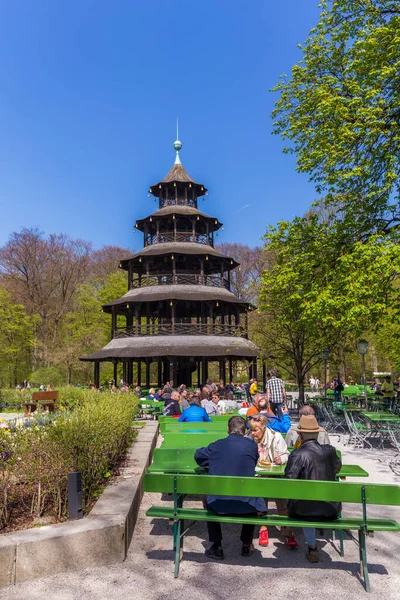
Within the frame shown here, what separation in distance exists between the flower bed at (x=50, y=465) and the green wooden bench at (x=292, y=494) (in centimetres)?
169

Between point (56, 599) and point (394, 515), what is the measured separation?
478cm

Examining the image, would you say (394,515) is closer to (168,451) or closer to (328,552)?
(328,552)

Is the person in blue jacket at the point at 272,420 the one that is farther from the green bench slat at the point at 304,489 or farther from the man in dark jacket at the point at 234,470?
the green bench slat at the point at 304,489

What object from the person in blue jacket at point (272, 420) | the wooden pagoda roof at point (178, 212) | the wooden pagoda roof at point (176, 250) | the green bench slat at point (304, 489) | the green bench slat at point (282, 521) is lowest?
the green bench slat at point (282, 521)

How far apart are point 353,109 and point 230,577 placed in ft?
47.0

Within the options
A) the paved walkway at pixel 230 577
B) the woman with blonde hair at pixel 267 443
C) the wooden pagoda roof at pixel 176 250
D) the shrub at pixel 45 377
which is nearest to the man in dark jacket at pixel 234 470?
the paved walkway at pixel 230 577

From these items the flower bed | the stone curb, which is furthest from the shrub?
the stone curb

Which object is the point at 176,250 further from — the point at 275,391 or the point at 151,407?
the point at 275,391

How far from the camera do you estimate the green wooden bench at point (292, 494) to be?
4.48 metres

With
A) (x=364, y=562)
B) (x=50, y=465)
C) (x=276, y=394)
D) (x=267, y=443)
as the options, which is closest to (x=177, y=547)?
(x=364, y=562)

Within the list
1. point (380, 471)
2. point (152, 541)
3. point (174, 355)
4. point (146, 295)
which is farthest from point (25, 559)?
point (146, 295)

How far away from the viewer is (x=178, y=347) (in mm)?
28062

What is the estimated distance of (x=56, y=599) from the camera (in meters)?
4.29

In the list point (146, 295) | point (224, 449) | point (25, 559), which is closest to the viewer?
point (25, 559)
